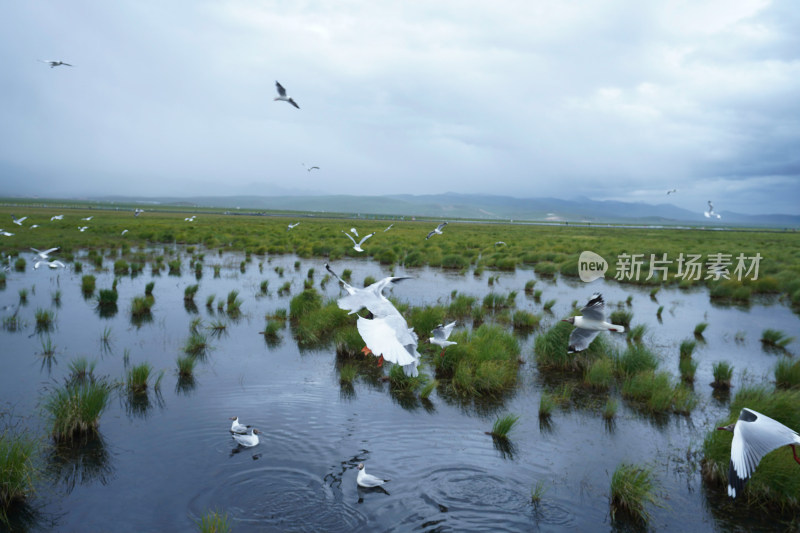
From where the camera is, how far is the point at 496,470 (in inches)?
289

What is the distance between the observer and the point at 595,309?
9.39m

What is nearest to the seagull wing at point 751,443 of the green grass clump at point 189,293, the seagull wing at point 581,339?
the seagull wing at point 581,339

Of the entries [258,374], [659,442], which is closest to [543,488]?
[659,442]

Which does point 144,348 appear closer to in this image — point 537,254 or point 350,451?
point 350,451

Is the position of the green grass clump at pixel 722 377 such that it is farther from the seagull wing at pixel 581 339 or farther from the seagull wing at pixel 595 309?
the seagull wing at pixel 595 309

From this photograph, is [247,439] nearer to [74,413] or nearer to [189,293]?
[74,413]

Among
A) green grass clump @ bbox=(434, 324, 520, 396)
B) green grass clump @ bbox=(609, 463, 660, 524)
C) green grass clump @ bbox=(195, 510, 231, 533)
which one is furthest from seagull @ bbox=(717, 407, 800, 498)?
green grass clump @ bbox=(195, 510, 231, 533)

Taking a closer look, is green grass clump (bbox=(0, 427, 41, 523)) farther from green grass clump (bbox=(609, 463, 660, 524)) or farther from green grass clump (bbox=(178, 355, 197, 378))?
green grass clump (bbox=(609, 463, 660, 524))

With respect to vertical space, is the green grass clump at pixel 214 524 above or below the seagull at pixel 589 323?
below

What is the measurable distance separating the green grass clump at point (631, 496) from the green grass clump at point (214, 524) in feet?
15.7

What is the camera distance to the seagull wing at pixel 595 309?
29.7ft

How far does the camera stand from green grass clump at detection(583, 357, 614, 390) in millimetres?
10555

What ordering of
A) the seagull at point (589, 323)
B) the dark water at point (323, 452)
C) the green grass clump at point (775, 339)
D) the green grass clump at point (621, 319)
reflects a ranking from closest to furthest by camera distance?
the dark water at point (323, 452)
the seagull at point (589, 323)
the green grass clump at point (775, 339)
the green grass clump at point (621, 319)

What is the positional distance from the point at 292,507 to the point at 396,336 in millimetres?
2699
